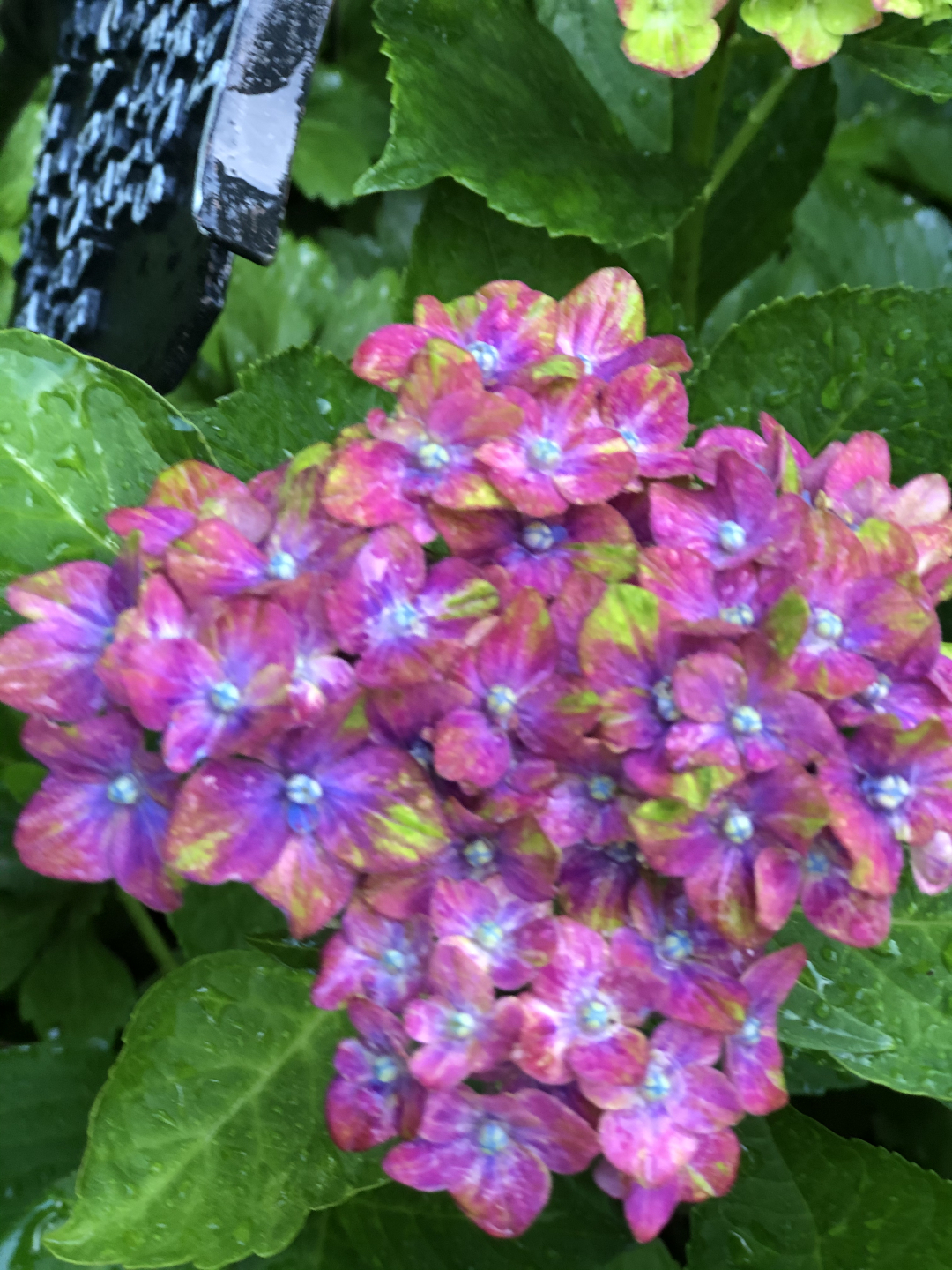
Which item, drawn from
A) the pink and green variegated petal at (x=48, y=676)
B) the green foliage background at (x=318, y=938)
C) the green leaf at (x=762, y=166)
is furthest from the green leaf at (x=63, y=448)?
the green leaf at (x=762, y=166)

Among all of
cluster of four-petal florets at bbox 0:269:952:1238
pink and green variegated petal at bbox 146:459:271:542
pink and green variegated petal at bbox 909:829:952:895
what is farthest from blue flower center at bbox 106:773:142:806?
pink and green variegated petal at bbox 909:829:952:895

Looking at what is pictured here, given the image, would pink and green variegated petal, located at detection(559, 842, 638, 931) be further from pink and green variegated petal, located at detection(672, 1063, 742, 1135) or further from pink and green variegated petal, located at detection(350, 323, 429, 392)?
pink and green variegated petal, located at detection(350, 323, 429, 392)

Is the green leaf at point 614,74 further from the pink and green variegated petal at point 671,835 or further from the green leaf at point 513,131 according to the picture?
the pink and green variegated petal at point 671,835

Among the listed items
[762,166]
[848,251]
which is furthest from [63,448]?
[848,251]

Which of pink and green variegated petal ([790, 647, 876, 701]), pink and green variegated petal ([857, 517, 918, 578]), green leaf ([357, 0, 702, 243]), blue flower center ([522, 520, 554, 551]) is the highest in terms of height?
green leaf ([357, 0, 702, 243])

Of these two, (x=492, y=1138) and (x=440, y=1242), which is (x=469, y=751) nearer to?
(x=492, y=1138)

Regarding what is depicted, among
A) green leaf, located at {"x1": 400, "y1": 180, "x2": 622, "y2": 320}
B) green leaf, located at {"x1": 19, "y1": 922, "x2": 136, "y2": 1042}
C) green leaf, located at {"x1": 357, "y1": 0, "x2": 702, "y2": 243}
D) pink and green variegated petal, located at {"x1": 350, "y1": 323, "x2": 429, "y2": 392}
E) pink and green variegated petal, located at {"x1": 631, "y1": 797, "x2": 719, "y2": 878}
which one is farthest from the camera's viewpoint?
green leaf, located at {"x1": 19, "y1": 922, "x2": 136, "y2": 1042}
